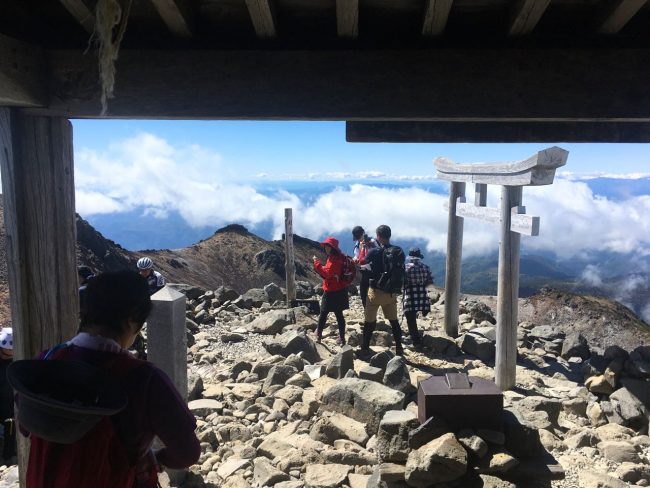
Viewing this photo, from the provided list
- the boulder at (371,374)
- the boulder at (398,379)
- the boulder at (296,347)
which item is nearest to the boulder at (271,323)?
the boulder at (296,347)

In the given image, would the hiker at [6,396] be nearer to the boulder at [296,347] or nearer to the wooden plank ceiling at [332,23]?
the wooden plank ceiling at [332,23]

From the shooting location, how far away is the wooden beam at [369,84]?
2.83 m

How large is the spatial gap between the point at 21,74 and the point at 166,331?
6.93 ft

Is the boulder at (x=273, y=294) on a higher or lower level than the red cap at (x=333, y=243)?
lower

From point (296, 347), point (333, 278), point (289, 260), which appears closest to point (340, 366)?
point (296, 347)

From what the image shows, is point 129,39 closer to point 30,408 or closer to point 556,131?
point 30,408

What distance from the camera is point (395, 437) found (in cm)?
420

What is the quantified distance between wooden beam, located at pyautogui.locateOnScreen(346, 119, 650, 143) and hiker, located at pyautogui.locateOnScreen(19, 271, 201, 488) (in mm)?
1871

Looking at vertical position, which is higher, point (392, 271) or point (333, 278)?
point (392, 271)

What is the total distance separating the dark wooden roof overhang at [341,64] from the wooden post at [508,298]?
441 cm

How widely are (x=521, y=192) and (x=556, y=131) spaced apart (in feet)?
12.1

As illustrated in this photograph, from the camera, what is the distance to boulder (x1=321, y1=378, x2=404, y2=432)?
17.4ft

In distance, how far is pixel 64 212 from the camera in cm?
315

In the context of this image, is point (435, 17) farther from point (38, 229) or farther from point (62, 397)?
point (38, 229)
